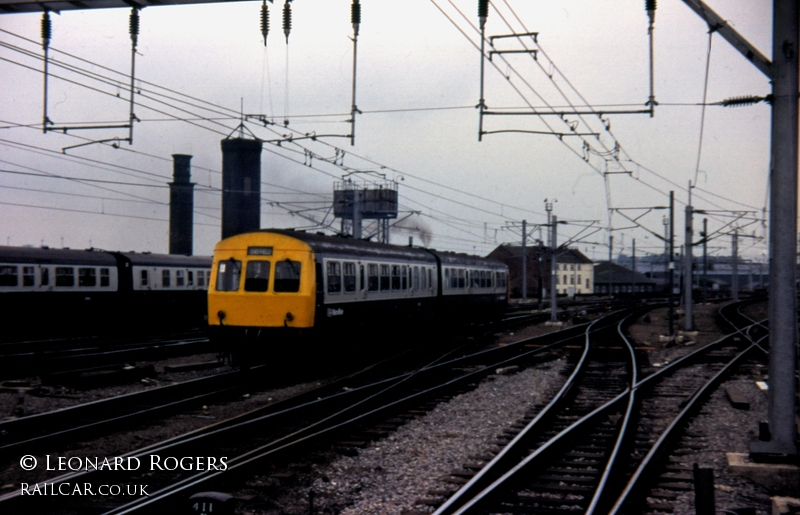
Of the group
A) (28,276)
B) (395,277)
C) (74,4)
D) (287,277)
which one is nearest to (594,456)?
(74,4)

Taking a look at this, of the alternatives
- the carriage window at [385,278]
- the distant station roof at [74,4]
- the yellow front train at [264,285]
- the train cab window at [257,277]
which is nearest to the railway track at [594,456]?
the distant station roof at [74,4]

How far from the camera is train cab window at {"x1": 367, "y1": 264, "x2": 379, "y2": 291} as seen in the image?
18.7m

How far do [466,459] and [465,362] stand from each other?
9.55 metres

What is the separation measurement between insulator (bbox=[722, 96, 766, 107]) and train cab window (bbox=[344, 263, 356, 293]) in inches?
386

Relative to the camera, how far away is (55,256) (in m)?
22.8

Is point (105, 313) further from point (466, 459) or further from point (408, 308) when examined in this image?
point (466, 459)

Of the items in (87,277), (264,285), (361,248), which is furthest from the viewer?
(87,277)

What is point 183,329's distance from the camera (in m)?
28.9

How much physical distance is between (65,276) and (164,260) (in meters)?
5.06

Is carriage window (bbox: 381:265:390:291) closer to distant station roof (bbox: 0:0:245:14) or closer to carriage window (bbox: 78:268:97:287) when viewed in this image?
carriage window (bbox: 78:268:97:287)

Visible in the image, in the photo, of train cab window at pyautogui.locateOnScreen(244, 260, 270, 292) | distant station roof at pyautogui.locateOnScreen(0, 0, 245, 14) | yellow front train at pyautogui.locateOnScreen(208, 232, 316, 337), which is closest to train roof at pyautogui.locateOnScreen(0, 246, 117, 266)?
yellow front train at pyautogui.locateOnScreen(208, 232, 316, 337)

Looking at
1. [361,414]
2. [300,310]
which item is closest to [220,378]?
[300,310]

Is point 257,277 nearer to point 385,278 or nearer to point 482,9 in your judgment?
point 385,278

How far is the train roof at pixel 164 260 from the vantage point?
2609cm
